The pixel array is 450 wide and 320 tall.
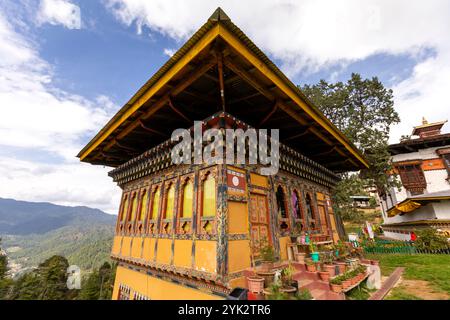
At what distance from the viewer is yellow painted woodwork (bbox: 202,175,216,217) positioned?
517cm

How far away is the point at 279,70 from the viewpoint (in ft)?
14.0

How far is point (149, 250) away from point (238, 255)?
364 cm

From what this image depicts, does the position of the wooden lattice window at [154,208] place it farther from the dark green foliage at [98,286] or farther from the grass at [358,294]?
the dark green foliage at [98,286]

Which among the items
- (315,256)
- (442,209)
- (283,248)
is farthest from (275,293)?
(442,209)

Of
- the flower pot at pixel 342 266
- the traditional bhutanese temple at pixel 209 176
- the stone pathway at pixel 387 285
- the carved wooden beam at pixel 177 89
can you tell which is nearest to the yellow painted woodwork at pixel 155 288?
the traditional bhutanese temple at pixel 209 176

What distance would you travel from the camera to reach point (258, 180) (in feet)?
20.0

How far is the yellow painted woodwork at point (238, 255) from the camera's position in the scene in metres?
4.56

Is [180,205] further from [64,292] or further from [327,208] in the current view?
[64,292]

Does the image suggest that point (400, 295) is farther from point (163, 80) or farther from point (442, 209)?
point (442, 209)

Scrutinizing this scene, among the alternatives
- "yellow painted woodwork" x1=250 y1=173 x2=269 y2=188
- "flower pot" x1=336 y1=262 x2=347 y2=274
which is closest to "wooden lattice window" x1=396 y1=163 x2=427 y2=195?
"flower pot" x1=336 y1=262 x2=347 y2=274

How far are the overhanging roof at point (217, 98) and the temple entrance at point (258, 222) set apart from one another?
224cm

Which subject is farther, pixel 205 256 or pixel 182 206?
pixel 182 206

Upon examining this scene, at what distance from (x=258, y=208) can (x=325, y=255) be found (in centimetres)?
211
